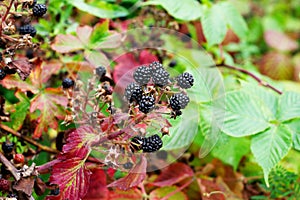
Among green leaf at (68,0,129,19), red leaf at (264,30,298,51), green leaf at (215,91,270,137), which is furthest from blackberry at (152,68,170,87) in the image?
red leaf at (264,30,298,51)

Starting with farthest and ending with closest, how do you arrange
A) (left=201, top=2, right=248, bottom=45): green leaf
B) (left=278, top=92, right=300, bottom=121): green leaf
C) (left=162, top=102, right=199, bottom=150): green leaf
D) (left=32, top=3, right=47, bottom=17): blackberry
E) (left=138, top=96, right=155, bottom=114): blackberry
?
(left=201, top=2, right=248, bottom=45): green leaf → (left=278, top=92, right=300, bottom=121): green leaf → (left=162, top=102, right=199, bottom=150): green leaf → (left=32, top=3, right=47, bottom=17): blackberry → (left=138, top=96, right=155, bottom=114): blackberry

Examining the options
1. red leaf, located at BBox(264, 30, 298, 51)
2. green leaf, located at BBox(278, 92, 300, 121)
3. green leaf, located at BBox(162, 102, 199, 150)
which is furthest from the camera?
red leaf, located at BBox(264, 30, 298, 51)

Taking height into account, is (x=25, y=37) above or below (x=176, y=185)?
above

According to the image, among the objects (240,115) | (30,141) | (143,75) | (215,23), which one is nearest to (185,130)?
(240,115)

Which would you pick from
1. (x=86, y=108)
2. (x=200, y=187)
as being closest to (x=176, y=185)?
(x=200, y=187)

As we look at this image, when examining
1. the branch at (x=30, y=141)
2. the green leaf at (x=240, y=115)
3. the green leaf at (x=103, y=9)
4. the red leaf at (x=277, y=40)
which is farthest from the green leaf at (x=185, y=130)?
the red leaf at (x=277, y=40)

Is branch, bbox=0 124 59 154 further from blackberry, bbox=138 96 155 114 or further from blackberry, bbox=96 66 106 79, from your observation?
blackberry, bbox=138 96 155 114

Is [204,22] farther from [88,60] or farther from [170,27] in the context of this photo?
[88,60]
